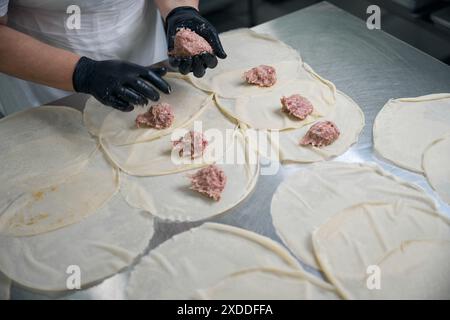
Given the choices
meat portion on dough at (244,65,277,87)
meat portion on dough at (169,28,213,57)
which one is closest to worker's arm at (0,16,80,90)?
meat portion on dough at (169,28,213,57)

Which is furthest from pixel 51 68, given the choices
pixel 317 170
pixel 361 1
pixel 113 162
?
pixel 361 1

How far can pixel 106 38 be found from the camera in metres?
2.09

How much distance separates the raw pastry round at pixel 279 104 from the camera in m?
1.83

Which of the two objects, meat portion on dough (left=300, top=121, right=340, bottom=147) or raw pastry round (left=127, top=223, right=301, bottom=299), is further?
meat portion on dough (left=300, top=121, right=340, bottom=147)

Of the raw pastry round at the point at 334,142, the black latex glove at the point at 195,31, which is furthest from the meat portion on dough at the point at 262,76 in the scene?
the raw pastry round at the point at 334,142

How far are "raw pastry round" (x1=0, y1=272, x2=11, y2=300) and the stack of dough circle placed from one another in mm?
166

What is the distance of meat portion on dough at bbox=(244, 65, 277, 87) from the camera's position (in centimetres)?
200

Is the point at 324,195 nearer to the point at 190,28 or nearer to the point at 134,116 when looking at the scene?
the point at 134,116

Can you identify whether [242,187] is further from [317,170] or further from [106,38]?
[106,38]

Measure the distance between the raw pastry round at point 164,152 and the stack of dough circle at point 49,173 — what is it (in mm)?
60

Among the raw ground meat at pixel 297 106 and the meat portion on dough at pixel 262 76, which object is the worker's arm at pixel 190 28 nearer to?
the meat portion on dough at pixel 262 76

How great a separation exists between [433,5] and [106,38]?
163cm

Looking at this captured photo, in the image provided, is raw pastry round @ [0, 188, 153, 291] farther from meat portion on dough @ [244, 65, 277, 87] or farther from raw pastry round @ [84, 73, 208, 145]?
meat portion on dough @ [244, 65, 277, 87]

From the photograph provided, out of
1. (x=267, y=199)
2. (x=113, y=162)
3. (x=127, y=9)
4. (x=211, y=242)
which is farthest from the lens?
(x=127, y=9)
